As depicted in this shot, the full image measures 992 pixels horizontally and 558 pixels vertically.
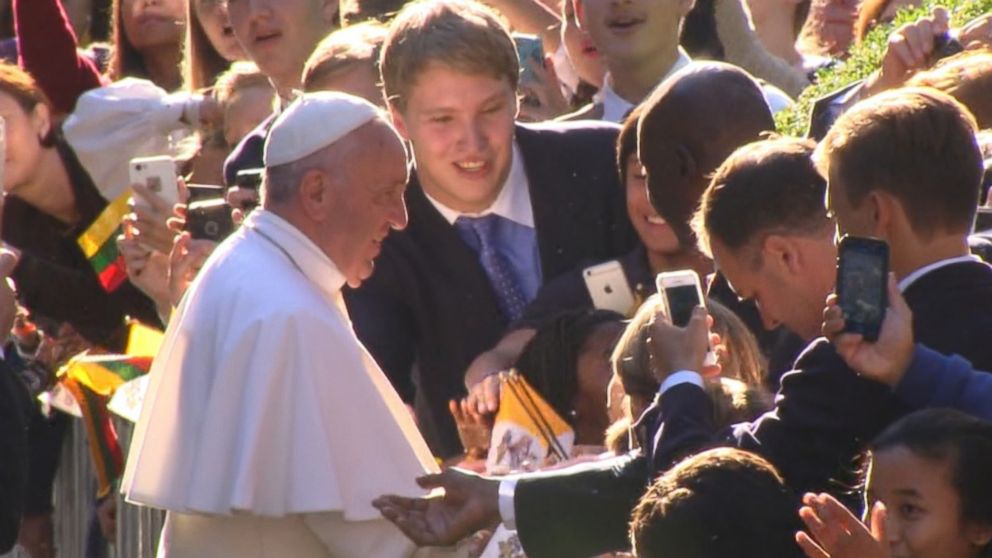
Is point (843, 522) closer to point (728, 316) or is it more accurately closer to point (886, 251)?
point (886, 251)

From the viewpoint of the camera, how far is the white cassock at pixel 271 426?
5910 mm

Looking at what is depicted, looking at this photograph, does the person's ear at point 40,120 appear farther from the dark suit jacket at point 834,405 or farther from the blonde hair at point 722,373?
the dark suit jacket at point 834,405

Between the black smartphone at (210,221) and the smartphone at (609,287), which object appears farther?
the black smartphone at (210,221)

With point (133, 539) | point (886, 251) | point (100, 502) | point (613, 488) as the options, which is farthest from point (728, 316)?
point (100, 502)

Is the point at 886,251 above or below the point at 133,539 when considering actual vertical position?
above

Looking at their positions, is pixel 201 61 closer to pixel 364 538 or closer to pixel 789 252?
pixel 364 538

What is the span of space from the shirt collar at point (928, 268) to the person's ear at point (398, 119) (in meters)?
2.72

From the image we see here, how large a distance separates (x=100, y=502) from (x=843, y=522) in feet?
16.8

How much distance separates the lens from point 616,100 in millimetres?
8336

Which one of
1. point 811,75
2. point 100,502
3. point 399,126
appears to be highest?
point 399,126

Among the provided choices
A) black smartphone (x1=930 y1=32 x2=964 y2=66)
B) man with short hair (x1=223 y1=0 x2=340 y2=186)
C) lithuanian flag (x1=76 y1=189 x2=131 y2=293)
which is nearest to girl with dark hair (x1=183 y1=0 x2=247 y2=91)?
man with short hair (x1=223 y1=0 x2=340 y2=186)

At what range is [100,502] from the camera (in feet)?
30.1

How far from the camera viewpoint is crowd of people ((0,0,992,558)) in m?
4.84

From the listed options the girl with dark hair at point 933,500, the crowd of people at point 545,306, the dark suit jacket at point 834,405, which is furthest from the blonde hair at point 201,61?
the girl with dark hair at point 933,500
